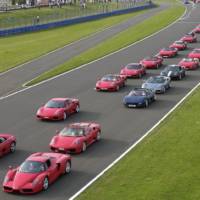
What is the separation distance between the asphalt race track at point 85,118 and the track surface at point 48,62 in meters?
3.24

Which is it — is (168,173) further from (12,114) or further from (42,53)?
(42,53)

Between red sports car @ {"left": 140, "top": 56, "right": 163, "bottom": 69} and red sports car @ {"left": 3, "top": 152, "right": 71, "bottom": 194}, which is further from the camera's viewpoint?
red sports car @ {"left": 140, "top": 56, "right": 163, "bottom": 69}

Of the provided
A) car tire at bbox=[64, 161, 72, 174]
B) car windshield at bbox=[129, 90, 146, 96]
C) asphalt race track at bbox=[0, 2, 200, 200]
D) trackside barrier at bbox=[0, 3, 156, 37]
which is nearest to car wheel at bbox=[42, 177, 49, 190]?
asphalt race track at bbox=[0, 2, 200, 200]

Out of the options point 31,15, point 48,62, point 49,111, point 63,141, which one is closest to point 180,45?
point 48,62

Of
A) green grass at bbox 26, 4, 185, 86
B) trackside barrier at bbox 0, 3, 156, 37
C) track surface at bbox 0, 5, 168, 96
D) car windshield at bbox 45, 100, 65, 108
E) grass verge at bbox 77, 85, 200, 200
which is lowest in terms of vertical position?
track surface at bbox 0, 5, 168, 96

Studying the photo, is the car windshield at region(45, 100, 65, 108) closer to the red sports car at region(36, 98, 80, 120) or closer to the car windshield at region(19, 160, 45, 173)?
the red sports car at region(36, 98, 80, 120)

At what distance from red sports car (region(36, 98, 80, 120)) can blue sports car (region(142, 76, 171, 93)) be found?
9.29 metres

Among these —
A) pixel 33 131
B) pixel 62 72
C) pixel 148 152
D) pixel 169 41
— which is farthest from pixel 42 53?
pixel 148 152

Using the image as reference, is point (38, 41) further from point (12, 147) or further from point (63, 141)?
point (63, 141)

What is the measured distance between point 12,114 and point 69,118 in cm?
440

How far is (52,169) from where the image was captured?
29.4 meters

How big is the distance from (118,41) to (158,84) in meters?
36.8

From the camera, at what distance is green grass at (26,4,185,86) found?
65125 millimetres

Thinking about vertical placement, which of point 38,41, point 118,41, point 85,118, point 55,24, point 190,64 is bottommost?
point 38,41
